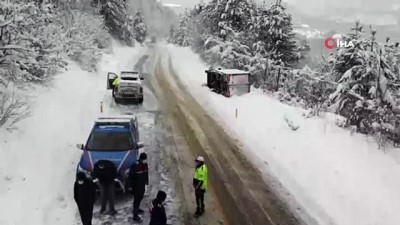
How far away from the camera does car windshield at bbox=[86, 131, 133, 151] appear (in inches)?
478

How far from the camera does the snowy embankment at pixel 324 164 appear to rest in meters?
11.0

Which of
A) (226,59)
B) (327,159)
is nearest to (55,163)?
(327,159)

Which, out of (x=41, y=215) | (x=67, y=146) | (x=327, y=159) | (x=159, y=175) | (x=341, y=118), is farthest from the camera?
(x=341, y=118)

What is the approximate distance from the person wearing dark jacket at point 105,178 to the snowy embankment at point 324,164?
489 centimetres

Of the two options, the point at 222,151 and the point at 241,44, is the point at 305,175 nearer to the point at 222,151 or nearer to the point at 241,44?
the point at 222,151

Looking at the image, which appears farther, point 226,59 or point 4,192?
point 226,59

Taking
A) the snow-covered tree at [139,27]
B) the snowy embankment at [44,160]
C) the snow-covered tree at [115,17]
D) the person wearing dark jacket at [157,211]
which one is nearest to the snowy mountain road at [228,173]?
the person wearing dark jacket at [157,211]

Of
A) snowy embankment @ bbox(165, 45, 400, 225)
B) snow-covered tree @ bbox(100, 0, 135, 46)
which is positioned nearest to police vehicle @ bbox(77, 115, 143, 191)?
snowy embankment @ bbox(165, 45, 400, 225)

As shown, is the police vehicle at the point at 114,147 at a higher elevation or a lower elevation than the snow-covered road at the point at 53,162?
higher

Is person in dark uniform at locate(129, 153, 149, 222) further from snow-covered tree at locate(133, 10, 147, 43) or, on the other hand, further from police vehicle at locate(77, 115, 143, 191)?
snow-covered tree at locate(133, 10, 147, 43)

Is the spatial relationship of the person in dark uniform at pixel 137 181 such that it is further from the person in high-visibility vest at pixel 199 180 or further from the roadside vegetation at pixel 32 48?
the roadside vegetation at pixel 32 48

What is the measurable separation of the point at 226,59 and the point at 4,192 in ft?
96.9

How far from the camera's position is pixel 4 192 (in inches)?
411

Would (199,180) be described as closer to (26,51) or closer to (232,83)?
(26,51)
